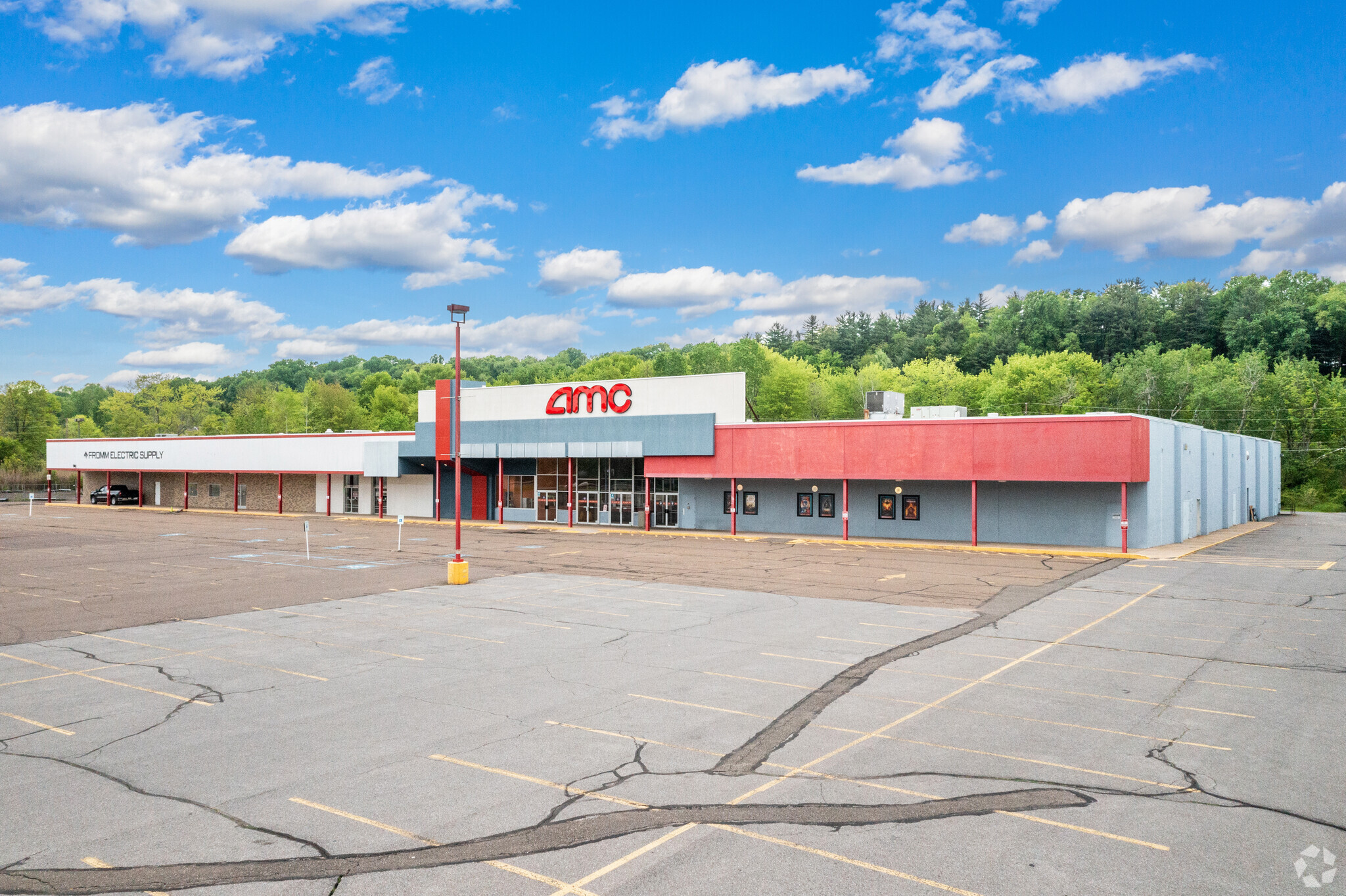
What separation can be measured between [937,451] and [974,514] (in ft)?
11.0

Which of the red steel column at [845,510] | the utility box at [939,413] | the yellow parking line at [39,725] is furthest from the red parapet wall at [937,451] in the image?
the yellow parking line at [39,725]

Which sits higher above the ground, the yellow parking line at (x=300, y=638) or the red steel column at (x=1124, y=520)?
the red steel column at (x=1124, y=520)

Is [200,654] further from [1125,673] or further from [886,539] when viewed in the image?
[886,539]

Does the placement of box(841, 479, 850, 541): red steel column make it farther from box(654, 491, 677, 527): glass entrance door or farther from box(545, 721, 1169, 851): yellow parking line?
box(545, 721, 1169, 851): yellow parking line

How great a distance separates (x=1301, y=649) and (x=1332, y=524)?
50083mm

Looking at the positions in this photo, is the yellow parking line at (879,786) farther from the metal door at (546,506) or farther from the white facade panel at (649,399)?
the metal door at (546,506)

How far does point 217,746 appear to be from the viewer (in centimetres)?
1104

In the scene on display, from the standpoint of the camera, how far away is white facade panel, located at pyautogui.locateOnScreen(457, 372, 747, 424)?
150ft

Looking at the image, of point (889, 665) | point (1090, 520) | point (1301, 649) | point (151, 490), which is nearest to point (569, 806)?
point (889, 665)

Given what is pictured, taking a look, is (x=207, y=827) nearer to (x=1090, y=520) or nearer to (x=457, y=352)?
(x=457, y=352)

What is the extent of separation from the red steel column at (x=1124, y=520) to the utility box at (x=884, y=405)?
43.8 ft

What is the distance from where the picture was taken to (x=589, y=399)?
164 feet

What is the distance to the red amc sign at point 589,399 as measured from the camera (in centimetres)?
4872

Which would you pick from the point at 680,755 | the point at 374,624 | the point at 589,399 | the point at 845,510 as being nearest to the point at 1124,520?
the point at 845,510
